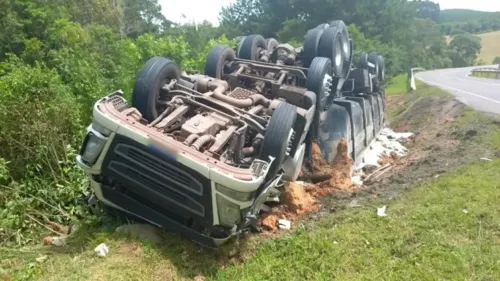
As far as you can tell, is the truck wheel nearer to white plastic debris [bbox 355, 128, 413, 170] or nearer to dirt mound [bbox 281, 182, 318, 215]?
dirt mound [bbox 281, 182, 318, 215]

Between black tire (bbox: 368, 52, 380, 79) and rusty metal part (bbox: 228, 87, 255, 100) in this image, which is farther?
black tire (bbox: 368, 52, 380, 79)

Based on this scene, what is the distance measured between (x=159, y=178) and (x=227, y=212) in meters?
0.65

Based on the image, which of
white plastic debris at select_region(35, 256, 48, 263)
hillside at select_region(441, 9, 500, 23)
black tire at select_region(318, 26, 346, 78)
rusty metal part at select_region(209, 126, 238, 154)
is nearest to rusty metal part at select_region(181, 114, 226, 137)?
rusty metal part at select_region(209, 126, 238, 154)

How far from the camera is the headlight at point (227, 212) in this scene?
12.2ft

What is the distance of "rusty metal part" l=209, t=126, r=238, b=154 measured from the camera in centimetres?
403

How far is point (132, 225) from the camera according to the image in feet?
13.9

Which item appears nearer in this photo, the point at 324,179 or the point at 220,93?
the point at 220,93

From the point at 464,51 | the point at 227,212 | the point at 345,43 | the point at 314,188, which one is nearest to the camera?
the point at 227,212

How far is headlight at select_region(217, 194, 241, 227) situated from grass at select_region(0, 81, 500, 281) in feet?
1.43

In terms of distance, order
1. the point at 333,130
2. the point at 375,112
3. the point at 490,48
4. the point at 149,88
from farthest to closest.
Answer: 1. the point at 490,48
2. the point at 375,112
3. the point at 333,130
4. the point at 149,88

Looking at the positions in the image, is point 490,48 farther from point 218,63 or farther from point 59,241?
point 59,241

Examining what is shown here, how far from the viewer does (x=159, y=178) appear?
12.5 ft

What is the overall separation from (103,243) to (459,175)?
4427mm

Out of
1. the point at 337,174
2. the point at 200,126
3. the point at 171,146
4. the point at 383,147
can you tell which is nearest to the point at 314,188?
the point at 337,174
